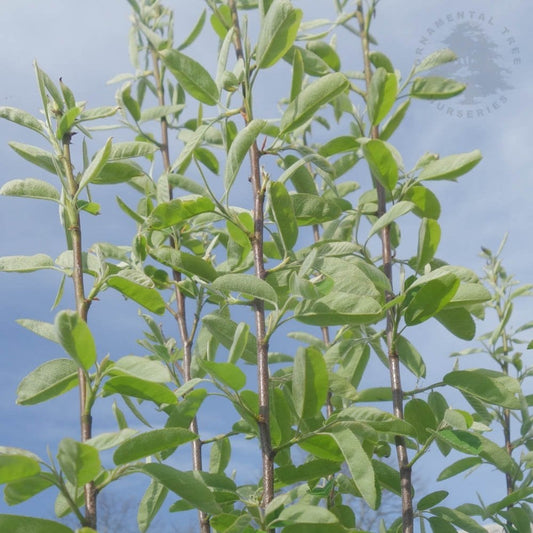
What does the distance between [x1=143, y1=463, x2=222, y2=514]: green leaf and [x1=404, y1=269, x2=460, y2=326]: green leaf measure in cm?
49

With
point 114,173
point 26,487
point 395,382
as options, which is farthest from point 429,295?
point 26,487

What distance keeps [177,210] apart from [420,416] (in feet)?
2.02

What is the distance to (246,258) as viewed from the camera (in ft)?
4.48

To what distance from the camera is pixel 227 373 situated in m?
0.95

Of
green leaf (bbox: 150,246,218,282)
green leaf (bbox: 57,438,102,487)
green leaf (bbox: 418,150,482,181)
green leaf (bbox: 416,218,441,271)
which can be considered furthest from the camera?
green leaf (bbox: 418,150,482,181)

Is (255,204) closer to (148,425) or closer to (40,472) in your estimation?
(148,425)

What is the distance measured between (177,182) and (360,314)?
38cm

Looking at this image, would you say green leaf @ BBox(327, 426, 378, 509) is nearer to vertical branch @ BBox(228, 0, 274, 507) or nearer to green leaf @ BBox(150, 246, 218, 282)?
vertical branch @ BBox(228, 0, 274, 507)

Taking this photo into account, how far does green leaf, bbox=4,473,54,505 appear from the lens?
84 centimetres

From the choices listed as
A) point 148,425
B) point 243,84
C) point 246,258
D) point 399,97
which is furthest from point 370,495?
point 399,97

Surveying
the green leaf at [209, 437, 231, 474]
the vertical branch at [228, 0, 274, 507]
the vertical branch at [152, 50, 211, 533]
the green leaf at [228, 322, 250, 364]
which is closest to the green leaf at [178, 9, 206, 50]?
the vertical branch at [152, 50, 211, 533]

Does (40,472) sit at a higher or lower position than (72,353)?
lower

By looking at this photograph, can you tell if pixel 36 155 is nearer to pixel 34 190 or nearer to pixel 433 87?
pixel 34 190

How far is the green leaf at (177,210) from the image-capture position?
1148 millimetres
